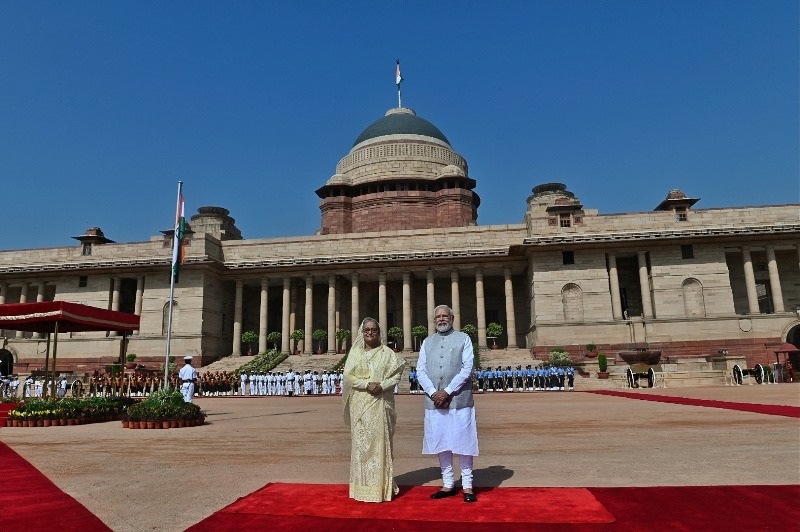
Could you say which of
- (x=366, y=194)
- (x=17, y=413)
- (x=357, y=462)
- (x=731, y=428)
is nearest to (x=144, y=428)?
(x=17, y=413)

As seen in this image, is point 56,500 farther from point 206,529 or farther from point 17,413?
point 17,413

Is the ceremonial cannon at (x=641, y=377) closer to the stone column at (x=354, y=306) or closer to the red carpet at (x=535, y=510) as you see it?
the stone column at (x=354, y=306)

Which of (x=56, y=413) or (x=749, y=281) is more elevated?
(x=749, y=281)

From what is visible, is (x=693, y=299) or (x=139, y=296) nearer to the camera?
(x=693, y=299)

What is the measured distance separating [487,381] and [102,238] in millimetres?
34916

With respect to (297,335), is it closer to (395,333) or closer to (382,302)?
(382,302)

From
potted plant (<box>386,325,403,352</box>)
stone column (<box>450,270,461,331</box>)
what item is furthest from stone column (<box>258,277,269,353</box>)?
stone column (<box>450,270,461,331</box>)

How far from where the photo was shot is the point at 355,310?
137 feet

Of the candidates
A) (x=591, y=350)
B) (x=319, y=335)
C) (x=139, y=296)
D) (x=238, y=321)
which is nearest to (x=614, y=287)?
(x=591, y=350)

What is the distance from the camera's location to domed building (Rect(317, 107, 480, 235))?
5222 centimetres

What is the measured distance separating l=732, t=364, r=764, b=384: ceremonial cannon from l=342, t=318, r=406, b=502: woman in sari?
28.8 meters

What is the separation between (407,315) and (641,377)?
18224 mm

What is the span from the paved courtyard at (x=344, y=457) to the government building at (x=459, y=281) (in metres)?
25.4

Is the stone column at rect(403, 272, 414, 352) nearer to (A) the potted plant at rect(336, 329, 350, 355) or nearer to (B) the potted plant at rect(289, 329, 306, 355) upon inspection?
(A) the potted plant at rect(336, 329, 350, 355)
